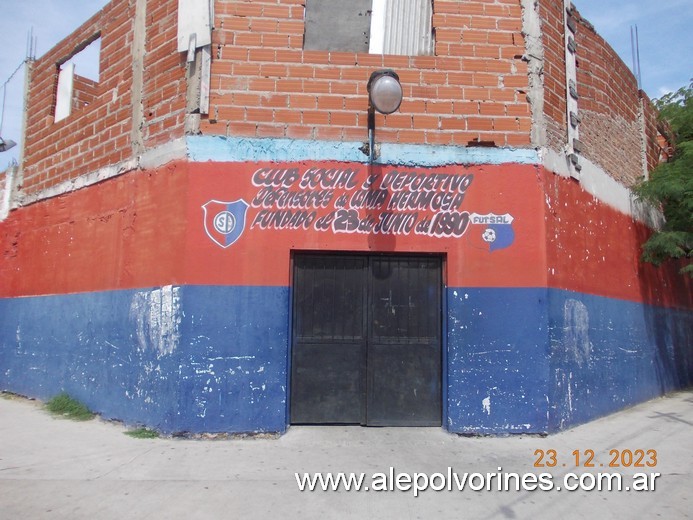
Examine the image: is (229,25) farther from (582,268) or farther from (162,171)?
(582,268)

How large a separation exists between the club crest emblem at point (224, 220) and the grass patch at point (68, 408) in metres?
3.16

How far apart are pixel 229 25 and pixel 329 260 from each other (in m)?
3.11

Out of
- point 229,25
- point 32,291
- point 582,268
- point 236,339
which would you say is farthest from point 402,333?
point 32,291

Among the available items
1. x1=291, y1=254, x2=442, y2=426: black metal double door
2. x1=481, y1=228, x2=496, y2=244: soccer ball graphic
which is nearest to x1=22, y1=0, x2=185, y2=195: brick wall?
x1=291, y1=254, x2=442, y2=426: black metal double door

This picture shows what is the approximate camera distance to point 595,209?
8.24 meters

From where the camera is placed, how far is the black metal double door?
→ 22.3 feet

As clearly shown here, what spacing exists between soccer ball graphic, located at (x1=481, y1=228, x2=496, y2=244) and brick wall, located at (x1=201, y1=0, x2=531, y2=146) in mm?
1127

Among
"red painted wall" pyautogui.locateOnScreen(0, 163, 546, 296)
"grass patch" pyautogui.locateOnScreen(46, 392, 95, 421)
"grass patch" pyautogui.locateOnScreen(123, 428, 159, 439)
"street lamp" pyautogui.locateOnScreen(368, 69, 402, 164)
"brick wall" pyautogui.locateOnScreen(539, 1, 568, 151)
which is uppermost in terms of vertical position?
"brick wall" pyautogui.locateOnScreen(539, 1, 568, 151)

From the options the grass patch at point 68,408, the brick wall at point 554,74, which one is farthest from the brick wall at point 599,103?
the grass patch at point 68,408

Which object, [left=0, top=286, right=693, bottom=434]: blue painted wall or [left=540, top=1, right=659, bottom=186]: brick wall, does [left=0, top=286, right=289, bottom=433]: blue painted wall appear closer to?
[left=0, top=286, right=693, bottom=434]: blue painted wall

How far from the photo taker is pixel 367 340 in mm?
6871

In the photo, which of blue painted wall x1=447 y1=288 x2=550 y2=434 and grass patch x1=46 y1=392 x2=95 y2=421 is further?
grass patch x1=46 y1=392 x2=95 y2=421

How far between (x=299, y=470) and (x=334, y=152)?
357 centimetres

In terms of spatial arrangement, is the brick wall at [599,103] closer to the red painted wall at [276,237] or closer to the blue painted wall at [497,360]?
the red painted wall at [276,237]
